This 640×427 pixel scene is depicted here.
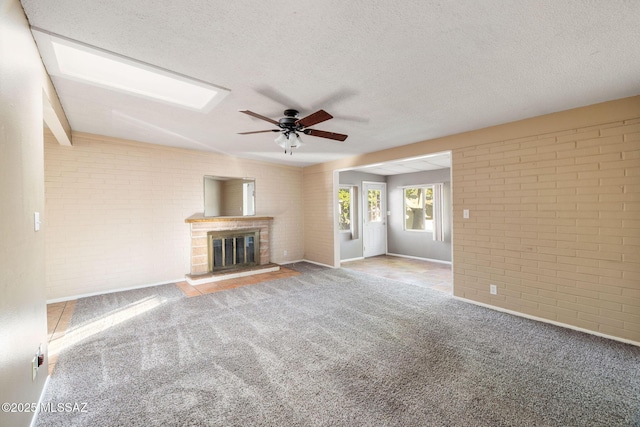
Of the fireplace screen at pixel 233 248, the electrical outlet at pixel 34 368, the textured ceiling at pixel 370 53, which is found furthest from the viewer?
the fireplace screen at pixel 233 248

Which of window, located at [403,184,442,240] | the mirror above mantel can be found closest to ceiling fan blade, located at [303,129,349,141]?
the mirror above mantel

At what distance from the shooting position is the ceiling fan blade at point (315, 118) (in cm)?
245

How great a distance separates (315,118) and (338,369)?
232 centimetres

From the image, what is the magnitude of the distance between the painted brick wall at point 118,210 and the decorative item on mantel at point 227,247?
0.72 feet

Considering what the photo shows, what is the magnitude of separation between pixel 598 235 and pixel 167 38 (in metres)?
4.38

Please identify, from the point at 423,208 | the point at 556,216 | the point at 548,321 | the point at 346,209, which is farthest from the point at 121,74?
the point at 423,208

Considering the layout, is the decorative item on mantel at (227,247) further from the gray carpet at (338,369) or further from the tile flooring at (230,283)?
the gray carpet at (338,369)

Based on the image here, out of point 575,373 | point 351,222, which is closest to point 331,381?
point 575,373

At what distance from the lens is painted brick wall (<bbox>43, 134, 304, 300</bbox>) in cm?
393

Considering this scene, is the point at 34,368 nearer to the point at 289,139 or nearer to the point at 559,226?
the point at 289,139

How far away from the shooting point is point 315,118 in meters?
2.62

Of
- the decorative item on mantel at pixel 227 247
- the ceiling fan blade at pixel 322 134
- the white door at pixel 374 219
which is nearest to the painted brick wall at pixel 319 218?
the decorative item on mantel at pixel 227 247

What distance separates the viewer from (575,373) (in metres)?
2.15

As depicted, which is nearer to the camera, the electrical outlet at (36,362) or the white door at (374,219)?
the electrical outlet at (36,362)
